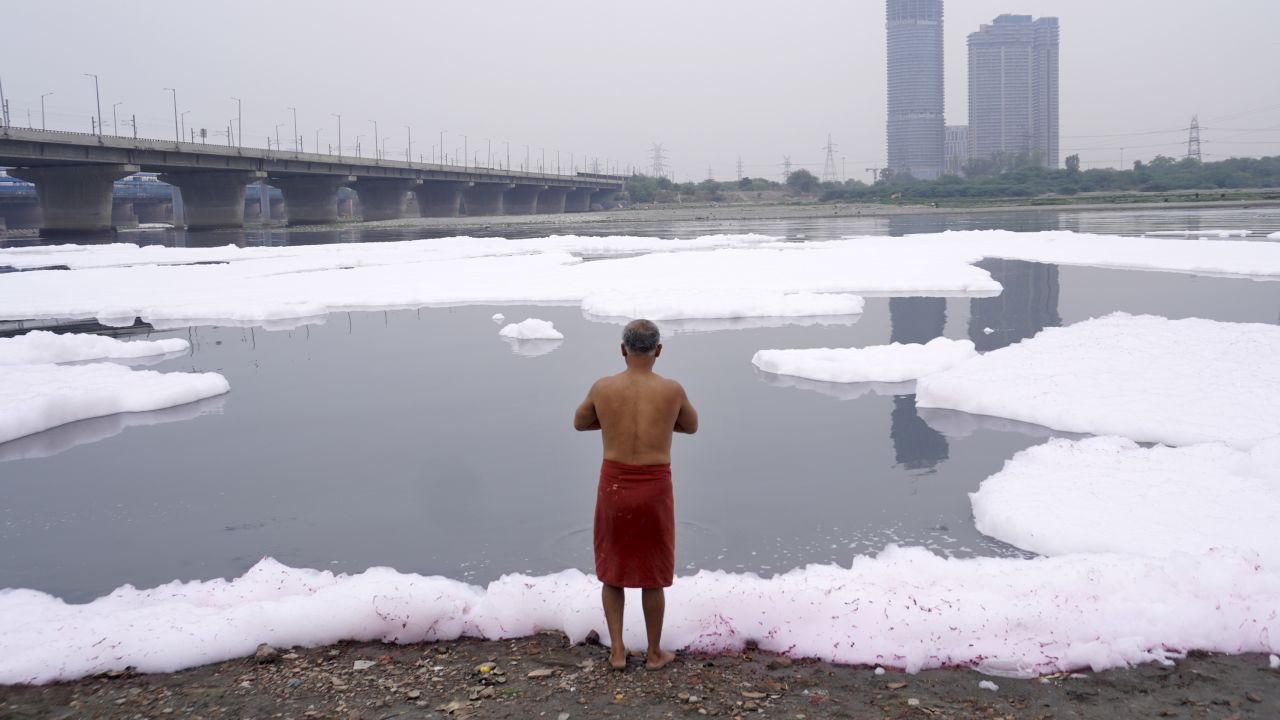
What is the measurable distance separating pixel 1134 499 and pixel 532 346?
30.0ft

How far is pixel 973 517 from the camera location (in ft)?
22.0

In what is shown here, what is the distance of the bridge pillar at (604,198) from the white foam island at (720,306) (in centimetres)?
12654

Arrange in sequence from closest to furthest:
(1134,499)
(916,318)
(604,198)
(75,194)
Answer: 1. (1134,499)
2. (916,318)
3. (75,194)
4. (604,198)

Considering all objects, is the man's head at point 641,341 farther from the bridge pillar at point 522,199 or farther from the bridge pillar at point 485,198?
the bridge pillar at point 522,199

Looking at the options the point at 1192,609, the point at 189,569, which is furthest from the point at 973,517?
the point at 189,569

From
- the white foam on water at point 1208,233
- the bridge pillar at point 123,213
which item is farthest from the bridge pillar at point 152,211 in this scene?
the white foam on water at point 1208,233

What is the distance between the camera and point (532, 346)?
1430cm

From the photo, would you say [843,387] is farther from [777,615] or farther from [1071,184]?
[1071,184]

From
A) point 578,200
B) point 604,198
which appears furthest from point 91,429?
A: point 604,198

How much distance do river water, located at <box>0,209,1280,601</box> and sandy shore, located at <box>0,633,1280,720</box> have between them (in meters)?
1.27

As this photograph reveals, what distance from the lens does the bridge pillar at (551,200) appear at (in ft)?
409

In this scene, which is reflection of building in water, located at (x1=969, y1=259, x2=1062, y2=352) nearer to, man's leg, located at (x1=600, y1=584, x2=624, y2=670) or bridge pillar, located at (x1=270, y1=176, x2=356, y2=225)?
man's leg, located at (x1=600, y1=584, x2=624, y2=670)

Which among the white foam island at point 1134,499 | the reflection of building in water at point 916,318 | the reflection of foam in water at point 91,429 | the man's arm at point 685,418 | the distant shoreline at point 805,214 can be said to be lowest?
the white foam island at point 1134,499

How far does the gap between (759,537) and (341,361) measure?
862 cm
